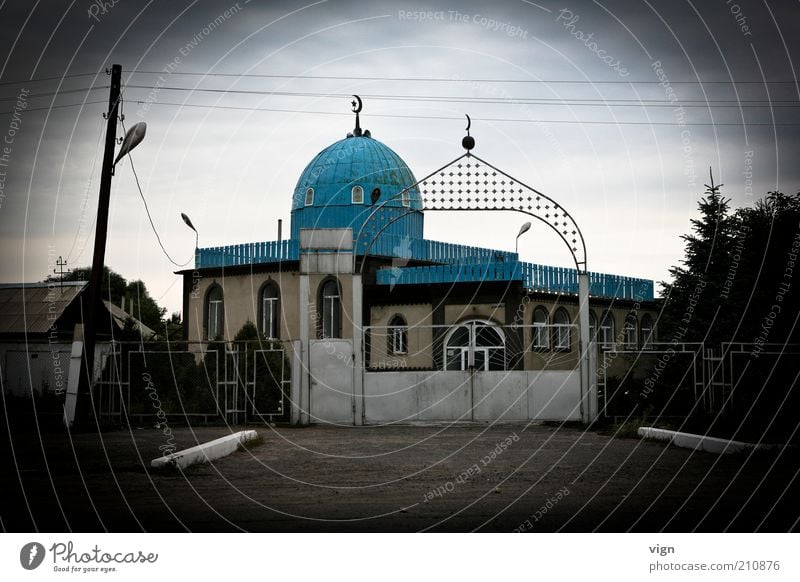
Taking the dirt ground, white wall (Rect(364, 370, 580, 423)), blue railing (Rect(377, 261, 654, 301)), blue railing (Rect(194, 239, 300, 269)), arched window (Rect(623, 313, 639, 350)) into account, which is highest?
blue railing (Rect(194, 239, 300, 269))

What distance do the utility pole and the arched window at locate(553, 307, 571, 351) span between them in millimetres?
17420

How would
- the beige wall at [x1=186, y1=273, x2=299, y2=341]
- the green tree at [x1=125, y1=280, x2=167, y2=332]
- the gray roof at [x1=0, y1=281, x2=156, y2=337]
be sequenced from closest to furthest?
1. the beige wall at [x1=186, y1=273, x2=299, y2=341]
2. the gray roof at [x1=0, y1=281, x2=156, y2=337]
3. the green tree at [x1=125, y1=280, x2=167, y2=332]

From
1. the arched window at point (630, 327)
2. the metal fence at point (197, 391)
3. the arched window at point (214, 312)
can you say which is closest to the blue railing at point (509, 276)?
the arched window at point (630, 327)

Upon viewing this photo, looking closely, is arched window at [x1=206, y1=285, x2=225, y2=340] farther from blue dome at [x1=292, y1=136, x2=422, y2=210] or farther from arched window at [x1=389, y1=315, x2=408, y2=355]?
arched window at [x1=389, y1=315, x2=408, y2=355]

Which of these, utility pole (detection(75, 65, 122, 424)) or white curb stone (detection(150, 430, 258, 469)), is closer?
white curb stone (detection(150, 430, 258, 469))

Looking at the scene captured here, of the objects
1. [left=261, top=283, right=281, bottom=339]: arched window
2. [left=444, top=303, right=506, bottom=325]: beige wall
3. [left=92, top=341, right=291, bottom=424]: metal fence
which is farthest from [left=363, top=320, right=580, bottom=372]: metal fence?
[left=92, top=341, right=291, bottom=424]: metal fence

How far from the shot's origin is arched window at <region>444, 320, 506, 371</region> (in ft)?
112

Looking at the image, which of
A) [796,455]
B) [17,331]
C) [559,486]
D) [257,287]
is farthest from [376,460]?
[17,331]

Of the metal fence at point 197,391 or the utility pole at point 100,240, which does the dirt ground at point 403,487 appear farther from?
the metal fence at point 197,391

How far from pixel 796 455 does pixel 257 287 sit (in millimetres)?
27561

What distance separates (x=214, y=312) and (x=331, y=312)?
7.06 m

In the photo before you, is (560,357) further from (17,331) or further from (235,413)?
(17,331)

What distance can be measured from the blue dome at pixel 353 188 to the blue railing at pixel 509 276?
2084 millimetres

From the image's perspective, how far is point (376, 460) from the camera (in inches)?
617
